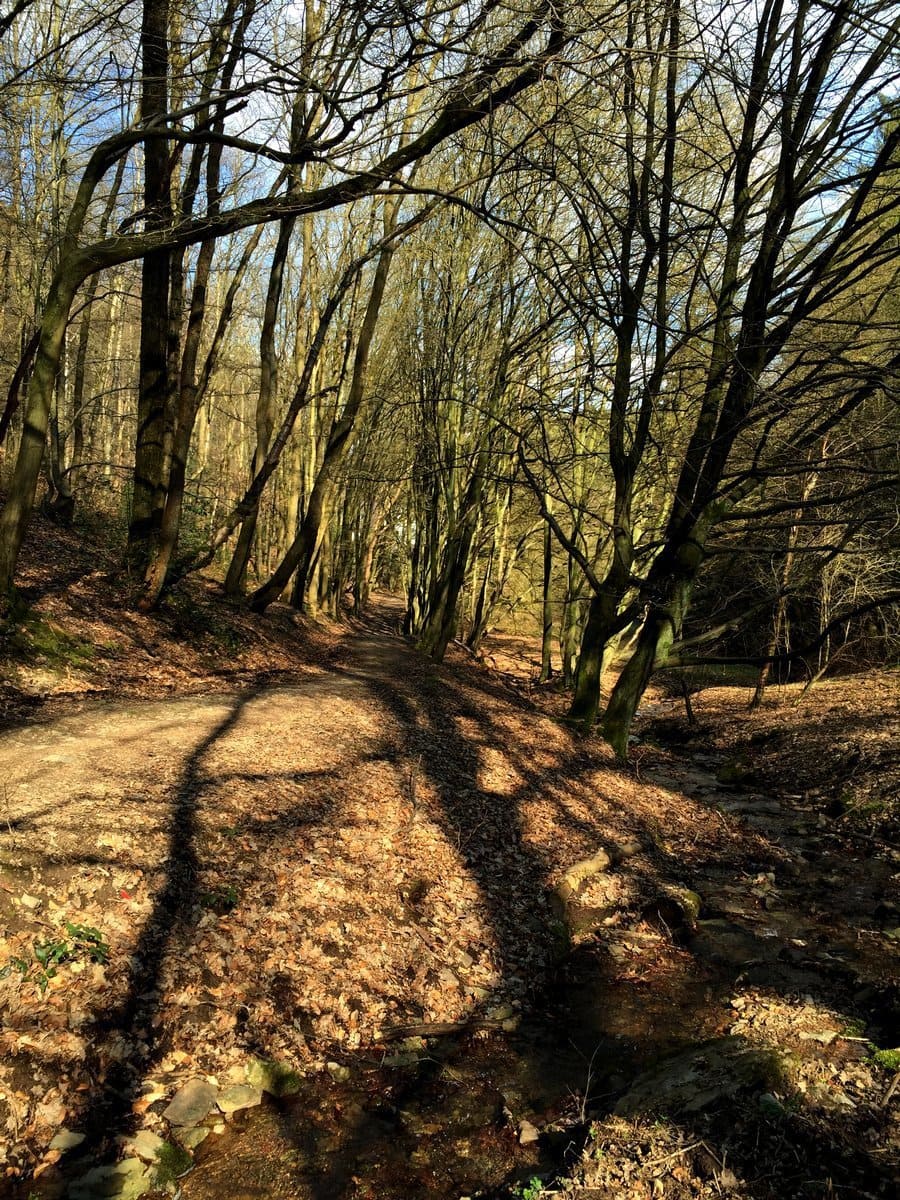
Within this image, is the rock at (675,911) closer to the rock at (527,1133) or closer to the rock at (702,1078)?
the rock at (702,1078)

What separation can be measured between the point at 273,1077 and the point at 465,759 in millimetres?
5181

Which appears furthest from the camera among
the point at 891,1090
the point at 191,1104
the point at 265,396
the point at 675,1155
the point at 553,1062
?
the point at 265,396

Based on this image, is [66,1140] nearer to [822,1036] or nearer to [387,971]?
[387,971]

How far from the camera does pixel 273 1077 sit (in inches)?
149

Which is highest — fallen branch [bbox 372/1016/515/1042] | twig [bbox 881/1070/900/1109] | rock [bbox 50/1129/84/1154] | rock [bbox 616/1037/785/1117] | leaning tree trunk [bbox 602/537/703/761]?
leaning tree trunk [bbox 602/537/703/761]

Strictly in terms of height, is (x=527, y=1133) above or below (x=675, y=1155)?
below

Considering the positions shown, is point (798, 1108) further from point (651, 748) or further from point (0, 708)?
point (651, 748)

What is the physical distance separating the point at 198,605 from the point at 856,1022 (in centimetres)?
1211

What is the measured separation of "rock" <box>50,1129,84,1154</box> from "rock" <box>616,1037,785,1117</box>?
2.57 m

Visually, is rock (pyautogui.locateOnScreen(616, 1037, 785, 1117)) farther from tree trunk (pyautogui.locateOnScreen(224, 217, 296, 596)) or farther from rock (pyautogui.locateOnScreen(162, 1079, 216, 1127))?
tree trunk (pyautogui.locateOnScreen(224, 217, 296, 596))

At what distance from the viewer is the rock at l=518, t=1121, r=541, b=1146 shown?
138 inches

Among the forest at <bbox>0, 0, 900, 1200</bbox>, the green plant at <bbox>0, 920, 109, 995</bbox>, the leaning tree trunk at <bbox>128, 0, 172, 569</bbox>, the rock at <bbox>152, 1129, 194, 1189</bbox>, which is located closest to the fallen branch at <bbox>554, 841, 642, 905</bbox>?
the forest at <bbox>0, 0, 900, 1200</bbox>

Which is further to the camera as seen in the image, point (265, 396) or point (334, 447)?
point (334, 447)

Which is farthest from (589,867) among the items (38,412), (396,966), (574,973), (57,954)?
(38,412)
